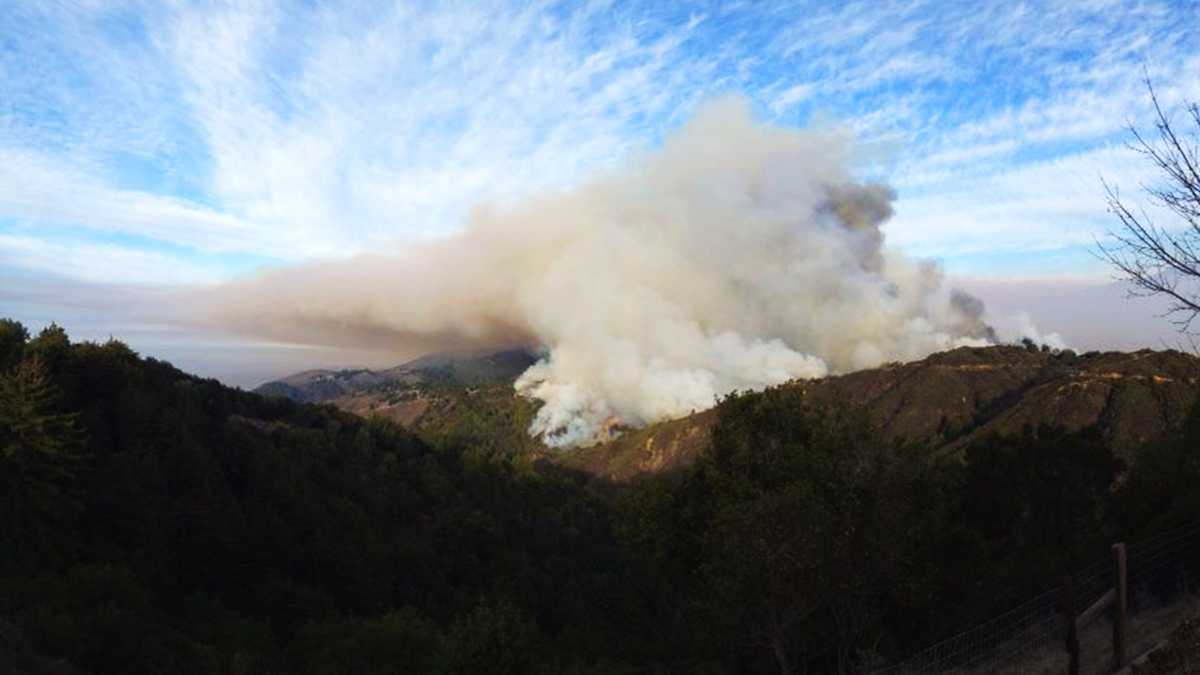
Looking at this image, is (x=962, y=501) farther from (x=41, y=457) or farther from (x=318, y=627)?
(x=41, y=457)

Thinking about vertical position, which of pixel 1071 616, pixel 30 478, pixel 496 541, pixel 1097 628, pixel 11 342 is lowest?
pixel 496 541

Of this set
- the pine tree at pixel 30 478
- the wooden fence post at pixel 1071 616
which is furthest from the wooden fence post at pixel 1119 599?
the pine tree at pixel 30 478

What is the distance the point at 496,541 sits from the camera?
109750 mm

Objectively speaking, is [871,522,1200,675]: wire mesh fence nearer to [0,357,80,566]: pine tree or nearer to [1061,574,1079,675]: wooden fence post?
[1061,574,1079,675]: wooden fence post

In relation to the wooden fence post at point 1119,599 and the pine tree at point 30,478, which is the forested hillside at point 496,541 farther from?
the wooden fence post at point 1119,599

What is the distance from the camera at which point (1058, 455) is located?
53.5m

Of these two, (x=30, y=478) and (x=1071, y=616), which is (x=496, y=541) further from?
(x=1071, y=616)

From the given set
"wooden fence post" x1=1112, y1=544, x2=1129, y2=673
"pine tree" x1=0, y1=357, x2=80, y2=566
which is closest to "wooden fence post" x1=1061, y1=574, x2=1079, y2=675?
"wooden fence post" x1=1112, y1=544, x2=1129, y2=673

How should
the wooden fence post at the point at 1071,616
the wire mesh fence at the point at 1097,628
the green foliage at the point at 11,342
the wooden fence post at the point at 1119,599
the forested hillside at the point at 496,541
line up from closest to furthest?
1. the wooden fence post at the point at 1119,599
2. the wooden fence post at the point at 1071,616
3. the wire mesh fence at the point at 1097,628
4. the forested hillside at the point at 496,541
5. the green foliage at the point at 11,342

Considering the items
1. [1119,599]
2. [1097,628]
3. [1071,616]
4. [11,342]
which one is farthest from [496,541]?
[1119,599]

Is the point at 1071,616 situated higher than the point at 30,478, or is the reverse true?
the point at 30,478

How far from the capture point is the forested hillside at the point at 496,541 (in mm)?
24250

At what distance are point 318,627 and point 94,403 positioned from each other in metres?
39.8

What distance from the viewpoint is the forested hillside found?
24250mm
